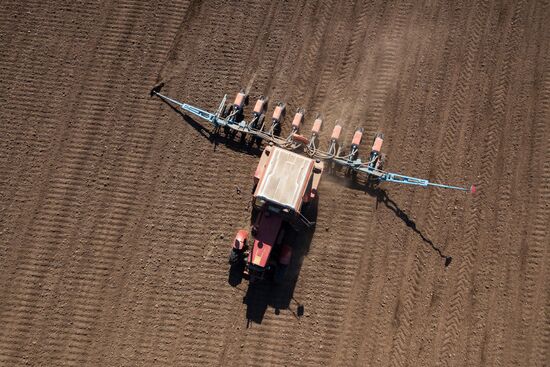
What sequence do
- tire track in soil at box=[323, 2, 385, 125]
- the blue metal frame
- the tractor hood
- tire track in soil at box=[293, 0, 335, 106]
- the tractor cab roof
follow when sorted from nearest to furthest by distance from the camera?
the tractor cab roof → the tractor hood → the blue metal frame → tire track in soil at box=[323, 2, 385, 125] → tire track in soil at box=[293, 0, 335, 106]

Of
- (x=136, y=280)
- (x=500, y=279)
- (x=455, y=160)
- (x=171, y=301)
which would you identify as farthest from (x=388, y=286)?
(x=136, y=280)

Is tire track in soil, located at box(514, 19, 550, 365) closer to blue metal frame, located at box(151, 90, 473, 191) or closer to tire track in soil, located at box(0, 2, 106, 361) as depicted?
blue metal frame, located at box(151, 90, 473, 191)

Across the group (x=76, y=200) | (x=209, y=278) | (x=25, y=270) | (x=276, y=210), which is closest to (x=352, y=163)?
(x=276, y=210)

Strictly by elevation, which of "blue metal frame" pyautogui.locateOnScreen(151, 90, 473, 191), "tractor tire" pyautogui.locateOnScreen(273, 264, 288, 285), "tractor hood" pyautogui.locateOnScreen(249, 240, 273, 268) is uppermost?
"blue metal frame" pyautogui.locateOnScreen(151, 90, 473, 191)

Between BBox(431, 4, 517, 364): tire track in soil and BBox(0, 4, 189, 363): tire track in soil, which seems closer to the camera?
BBox(431, 4, 517, 364): tire track in soil

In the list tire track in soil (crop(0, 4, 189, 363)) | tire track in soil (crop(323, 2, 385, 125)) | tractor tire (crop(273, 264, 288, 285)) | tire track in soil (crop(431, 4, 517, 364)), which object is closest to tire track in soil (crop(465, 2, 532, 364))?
tire track in soil (crop(431, 4, 517, 364))

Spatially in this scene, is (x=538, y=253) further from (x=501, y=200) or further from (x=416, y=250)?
(x=416, y=250)

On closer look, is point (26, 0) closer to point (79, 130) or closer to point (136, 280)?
point (79, 130)
